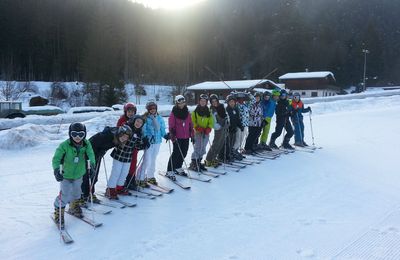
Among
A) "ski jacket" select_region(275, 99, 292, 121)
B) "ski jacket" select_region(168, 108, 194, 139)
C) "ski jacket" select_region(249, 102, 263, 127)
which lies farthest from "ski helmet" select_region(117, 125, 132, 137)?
"ski jacket" select_region(275, 99, 292, 121)

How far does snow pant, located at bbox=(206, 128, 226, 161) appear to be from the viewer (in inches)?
308

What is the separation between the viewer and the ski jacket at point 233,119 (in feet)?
26.3

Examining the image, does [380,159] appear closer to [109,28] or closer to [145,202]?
[145,202]

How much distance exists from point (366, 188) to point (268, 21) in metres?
82.1

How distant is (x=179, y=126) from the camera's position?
6727 mm

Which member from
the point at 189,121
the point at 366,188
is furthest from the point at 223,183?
the point at 366,188

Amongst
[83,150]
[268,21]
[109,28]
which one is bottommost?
[83,150]

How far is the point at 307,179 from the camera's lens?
22.8 ft

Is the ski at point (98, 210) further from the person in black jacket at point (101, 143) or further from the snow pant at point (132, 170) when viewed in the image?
the snow pant at point (132, 170)

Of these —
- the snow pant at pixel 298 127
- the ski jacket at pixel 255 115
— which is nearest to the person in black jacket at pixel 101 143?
the ski jacket at pixel 255 115

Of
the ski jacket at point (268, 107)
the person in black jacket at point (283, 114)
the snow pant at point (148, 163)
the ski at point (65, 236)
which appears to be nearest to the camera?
the ski at point (65, 236)

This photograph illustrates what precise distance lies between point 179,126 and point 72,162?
2571mm

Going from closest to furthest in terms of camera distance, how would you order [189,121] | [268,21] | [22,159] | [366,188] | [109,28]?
[366,188] → [189,121] → [22,159] → [109,28] → [268,21]

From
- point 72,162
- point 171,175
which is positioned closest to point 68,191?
point 72,162
